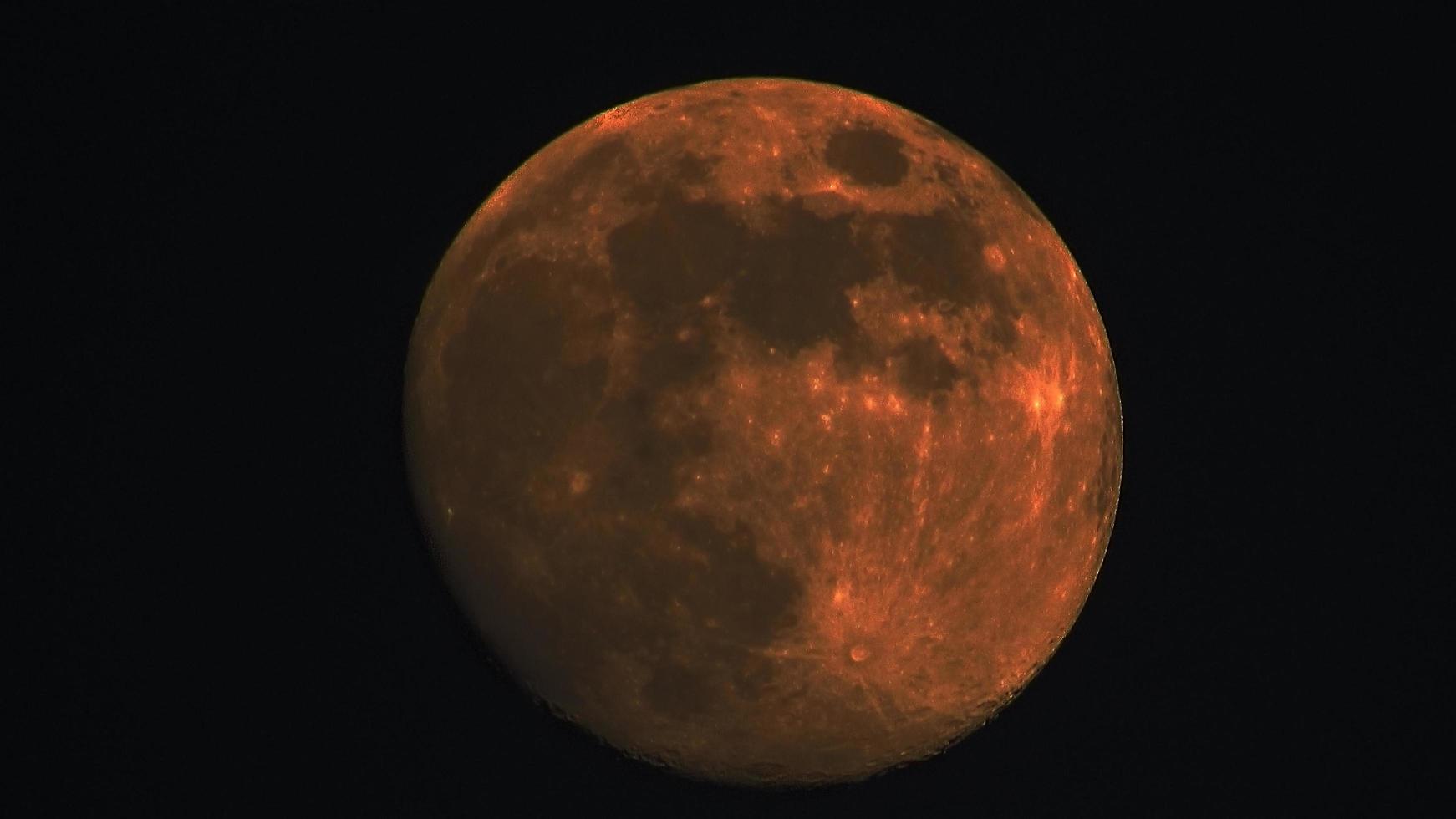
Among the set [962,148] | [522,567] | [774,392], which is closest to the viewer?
[774,392]

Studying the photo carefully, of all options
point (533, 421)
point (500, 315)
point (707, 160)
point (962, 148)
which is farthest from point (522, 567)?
point (962, 148)

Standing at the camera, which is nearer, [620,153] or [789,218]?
[789,218]

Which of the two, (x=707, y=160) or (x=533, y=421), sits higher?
(x=707, y=160)

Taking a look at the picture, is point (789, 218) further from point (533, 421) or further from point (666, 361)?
point (533, 421)

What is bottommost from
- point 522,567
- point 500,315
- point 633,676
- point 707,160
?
point 633,676

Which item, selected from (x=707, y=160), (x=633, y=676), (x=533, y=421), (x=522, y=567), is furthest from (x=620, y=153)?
(x=633, y=676)

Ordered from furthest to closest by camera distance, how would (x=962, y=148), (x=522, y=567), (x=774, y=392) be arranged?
A: (x=962, y=148) < (x=522, y=567) < (x=774, y=392)
